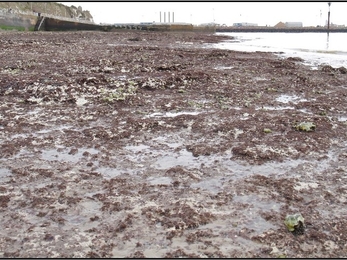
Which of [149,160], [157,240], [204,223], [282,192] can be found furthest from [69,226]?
[282,192]

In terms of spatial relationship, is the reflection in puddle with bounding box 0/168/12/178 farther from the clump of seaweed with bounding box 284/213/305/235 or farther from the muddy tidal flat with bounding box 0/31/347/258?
the clump of seaweed with bounding box 284/213/305/235

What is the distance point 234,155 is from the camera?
5.90 m

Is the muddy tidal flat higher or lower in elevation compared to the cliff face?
lower

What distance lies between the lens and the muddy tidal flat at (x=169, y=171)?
11.6 feet

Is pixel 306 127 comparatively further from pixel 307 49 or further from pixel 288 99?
pixel 307 49

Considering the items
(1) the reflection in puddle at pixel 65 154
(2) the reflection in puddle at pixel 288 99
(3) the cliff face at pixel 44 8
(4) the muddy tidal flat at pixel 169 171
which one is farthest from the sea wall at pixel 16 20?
(1) the reflection in puddle at pixel 65 154

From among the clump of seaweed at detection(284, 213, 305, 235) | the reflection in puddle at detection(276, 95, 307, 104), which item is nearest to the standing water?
the reflection in puddle at detection(276, 95, 307, 104)

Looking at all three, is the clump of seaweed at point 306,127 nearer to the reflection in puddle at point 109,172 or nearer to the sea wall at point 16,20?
the reflection in puddle at point 109,172

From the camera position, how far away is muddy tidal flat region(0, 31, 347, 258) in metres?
3.53

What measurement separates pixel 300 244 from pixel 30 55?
17.4m

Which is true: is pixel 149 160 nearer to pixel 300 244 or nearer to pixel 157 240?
pixel 157 240

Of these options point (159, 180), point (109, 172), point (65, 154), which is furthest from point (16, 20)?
point (159, 180)

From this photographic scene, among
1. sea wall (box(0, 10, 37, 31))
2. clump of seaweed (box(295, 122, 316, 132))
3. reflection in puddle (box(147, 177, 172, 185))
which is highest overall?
sea wall (box(0, 10, 37, 31))

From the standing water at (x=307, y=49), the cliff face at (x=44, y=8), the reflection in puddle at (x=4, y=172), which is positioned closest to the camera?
the reflection in puddle at (x=4, y=172)
